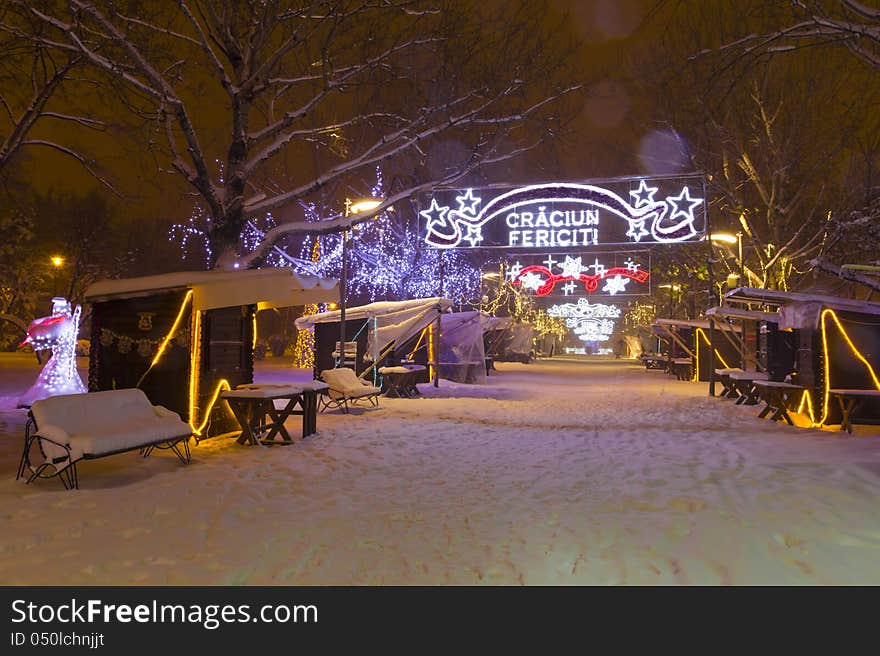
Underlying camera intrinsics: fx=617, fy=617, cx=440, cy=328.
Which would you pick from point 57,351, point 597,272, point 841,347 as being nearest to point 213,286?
point 57,351

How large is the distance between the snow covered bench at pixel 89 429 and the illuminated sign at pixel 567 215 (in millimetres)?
10954

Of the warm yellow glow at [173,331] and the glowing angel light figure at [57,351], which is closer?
the warm yellow glow at [173,331]

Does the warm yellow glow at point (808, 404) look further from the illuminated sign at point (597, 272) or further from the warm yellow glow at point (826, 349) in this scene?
the illuminated sign at point (597, 272)

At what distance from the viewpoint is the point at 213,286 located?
8.98m

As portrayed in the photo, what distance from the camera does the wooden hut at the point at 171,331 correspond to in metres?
9.05

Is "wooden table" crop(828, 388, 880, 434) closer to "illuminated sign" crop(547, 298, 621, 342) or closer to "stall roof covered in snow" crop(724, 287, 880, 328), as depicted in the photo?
"stall roof covered in snow" crop(724, 287, 880, 328)

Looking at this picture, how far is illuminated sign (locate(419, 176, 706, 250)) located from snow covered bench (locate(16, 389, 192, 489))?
10954 millimetres

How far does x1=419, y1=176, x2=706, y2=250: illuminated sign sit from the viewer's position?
15867 mm

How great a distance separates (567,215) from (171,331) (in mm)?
10897

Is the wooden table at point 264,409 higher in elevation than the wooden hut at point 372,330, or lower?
lower

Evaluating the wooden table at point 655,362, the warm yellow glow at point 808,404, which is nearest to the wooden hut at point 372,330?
the warm yellow glow at point 808,404

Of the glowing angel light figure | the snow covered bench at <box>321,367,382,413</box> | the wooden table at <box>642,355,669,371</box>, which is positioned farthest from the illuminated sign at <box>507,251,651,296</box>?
the glowing angel light figure

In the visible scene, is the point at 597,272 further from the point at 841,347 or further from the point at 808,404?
the point at 841,347
